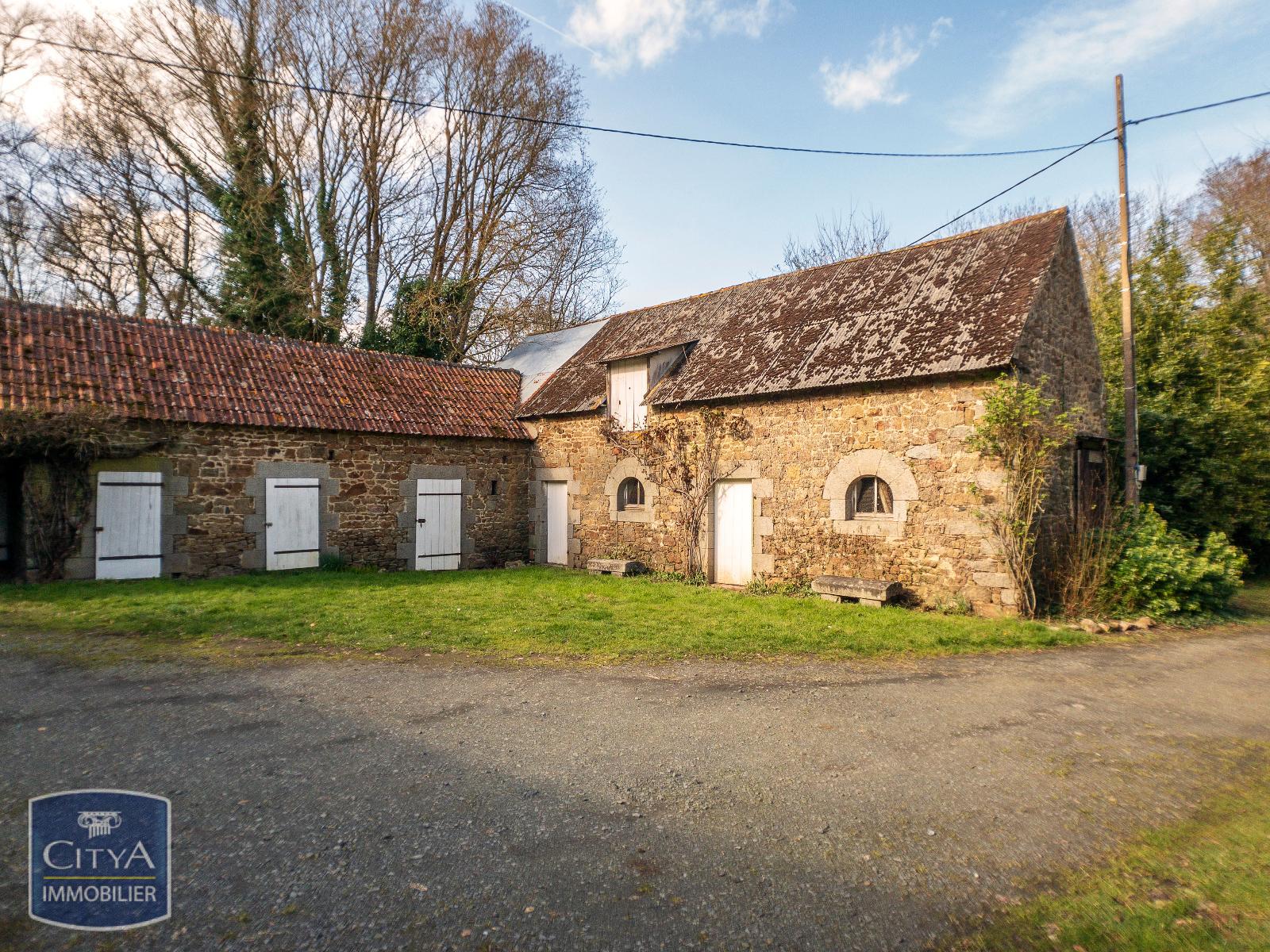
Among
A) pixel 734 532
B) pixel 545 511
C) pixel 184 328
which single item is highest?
pixel 184 328

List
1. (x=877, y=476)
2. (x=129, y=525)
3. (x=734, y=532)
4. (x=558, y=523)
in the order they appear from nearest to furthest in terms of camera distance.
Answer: (x=877, y=476), (x=129, y=525), (x=734, y=532), (x=558, y=523)

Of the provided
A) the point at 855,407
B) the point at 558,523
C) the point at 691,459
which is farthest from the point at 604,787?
the point at 558,523

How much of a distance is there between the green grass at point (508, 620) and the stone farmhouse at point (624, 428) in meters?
1.15

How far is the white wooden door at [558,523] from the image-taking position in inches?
569

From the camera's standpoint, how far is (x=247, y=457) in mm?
11625

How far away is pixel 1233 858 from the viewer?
3170 mm

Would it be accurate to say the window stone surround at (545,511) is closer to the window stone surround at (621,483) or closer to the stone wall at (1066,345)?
the window stone surround at (621,483)

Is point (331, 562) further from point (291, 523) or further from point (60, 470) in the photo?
point (60, 470)

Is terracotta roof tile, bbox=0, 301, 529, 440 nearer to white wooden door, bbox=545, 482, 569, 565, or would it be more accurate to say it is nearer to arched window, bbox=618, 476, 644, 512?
white wooden door, bbox=545, 482, 569, 565

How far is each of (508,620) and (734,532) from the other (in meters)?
4.86

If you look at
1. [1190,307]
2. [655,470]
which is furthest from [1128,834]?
[1190,307]

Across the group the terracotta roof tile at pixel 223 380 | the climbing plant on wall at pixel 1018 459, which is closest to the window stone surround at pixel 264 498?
the terracotta roof tile at pixel 223 380

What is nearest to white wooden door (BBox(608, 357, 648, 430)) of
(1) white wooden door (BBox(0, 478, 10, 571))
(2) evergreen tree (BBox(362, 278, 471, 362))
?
(2) evergreen tree (BBox(362, 278, 471, 362))

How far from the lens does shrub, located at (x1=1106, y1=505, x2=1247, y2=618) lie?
8977 millimetres
